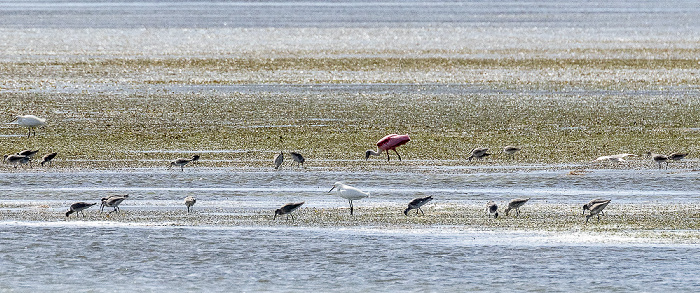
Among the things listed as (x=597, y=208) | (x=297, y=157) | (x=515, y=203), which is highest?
(x=297, y=157)

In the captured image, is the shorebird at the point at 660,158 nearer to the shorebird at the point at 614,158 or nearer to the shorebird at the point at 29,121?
the shorebird at the point at 614,158

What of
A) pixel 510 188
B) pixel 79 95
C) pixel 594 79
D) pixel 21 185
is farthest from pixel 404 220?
pixel 594 79

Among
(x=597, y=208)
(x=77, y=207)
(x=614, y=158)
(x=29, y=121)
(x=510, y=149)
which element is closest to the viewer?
(x=597, y=208)

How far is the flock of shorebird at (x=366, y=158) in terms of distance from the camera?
16.1 m

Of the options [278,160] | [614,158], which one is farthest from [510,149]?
[278,160]

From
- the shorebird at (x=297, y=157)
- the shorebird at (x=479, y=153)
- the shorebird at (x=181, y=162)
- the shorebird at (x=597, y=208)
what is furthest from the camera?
the shorebird at (x=479, y=153)

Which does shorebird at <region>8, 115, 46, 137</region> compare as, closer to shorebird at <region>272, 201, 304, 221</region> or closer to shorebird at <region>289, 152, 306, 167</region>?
shorebird at <region>289, 152, 306, 167</region>

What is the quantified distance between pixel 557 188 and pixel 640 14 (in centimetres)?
10763

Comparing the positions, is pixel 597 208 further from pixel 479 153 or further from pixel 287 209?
pixel 479 153

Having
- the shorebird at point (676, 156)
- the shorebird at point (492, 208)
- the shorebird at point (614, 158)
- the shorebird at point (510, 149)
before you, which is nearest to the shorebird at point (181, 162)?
the shorebird at point (510, 149)

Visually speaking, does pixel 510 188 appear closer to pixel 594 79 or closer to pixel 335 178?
pixel 335 178

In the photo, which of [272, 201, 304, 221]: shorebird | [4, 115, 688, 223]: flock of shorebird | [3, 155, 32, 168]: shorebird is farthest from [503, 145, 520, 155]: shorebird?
[3, 155, 32, 168]: shorebird

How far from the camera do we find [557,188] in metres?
18.8

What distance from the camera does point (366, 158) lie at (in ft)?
72.7
